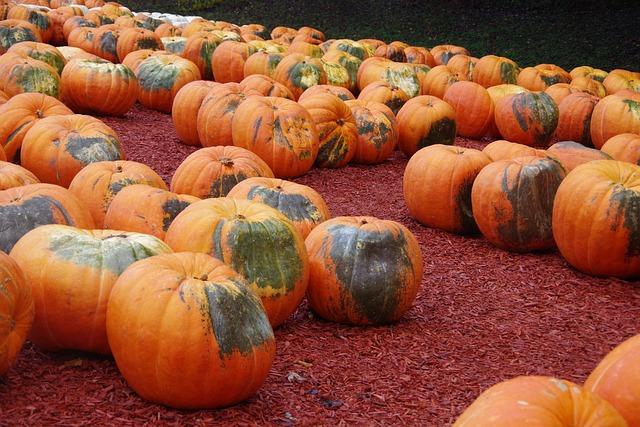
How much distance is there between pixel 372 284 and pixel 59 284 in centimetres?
155

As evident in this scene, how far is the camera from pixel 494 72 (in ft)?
35.7

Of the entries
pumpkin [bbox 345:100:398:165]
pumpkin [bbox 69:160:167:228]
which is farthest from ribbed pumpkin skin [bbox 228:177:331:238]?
pumpkin [bbox 345:100:398:165]

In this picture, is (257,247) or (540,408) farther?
(257,247)

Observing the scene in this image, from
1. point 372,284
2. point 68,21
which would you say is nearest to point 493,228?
point 372,284

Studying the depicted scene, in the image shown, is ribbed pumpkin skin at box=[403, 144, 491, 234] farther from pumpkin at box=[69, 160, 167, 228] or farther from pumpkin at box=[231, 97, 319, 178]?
pumpkin at box=[69, 160, 167, 228]

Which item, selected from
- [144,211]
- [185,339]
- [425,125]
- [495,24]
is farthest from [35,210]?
[495,24]

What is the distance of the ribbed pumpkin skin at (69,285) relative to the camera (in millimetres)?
3338

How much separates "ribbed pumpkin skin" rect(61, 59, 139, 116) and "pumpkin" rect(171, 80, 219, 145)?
0.75 metres

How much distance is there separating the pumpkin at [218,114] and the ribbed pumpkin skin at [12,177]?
2695 mm

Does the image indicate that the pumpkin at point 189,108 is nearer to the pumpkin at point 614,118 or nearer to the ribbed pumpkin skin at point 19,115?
the ribbed pumpkin skin at point 19,115

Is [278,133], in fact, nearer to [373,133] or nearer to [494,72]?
[373,133]

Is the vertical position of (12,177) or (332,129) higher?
(12,177)

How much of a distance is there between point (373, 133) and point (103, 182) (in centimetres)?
332

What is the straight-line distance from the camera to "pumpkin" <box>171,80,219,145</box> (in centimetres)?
768
